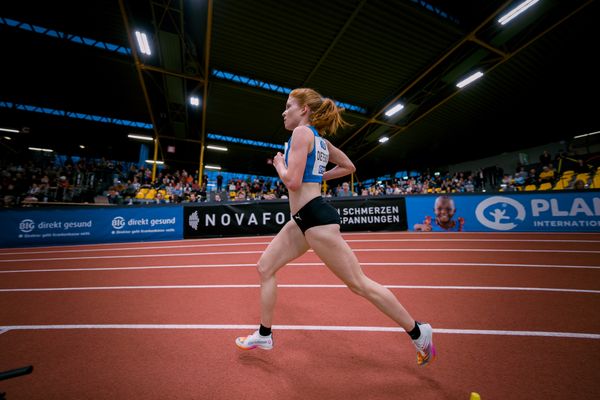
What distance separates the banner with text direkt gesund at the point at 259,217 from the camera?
29.9ft

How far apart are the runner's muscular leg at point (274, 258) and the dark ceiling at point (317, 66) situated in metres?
10.9

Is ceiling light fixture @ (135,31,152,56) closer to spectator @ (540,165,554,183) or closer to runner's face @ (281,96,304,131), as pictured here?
runner's face @ (281,96,304,131)

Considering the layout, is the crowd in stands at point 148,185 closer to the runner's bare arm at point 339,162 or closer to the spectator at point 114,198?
the spectator at point 114,198

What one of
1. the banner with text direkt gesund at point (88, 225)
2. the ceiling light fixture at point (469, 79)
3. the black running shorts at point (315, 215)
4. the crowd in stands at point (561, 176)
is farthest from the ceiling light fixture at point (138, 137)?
the crowd in stands at point (561, 176)

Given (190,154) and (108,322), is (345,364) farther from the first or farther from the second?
(190,154)

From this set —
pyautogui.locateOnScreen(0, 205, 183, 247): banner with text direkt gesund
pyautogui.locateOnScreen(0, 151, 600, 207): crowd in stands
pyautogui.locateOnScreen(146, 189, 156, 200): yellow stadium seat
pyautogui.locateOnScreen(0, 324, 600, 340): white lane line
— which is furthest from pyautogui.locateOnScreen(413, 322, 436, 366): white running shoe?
pyautogui.locateOnScreen(146, 189, 156, 200): yellow stadium seat

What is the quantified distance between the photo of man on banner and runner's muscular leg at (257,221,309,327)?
8.13 meters

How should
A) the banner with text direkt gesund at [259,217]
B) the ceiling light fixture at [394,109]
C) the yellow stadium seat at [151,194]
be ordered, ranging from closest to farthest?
the banner with text direkt gesund at [259,217]
the yellow stadium seat at [151,194]
the ceiling light fixture at [394,109]

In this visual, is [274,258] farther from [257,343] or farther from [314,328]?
[314,328]

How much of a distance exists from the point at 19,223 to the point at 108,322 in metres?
9.96

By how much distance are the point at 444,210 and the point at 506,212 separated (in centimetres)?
179

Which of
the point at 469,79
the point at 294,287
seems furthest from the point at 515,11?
the point at 294,287

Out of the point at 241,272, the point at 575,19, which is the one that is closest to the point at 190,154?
the point at 241,272

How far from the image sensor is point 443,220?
27.9 feet
